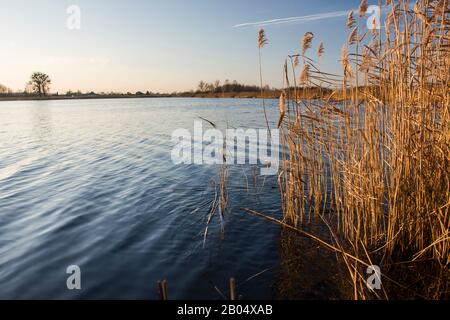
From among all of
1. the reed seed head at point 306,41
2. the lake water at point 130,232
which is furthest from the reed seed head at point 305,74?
the lake water at point 130,232

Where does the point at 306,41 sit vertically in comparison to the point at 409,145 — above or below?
above

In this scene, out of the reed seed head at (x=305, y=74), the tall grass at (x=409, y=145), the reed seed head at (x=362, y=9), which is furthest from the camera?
the reed seed head at (x=305, y=74)

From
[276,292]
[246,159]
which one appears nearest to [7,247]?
[276,292]

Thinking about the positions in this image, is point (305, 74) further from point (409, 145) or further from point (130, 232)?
point (130, 232)

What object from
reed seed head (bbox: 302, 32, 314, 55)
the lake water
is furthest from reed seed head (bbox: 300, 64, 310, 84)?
the lake water

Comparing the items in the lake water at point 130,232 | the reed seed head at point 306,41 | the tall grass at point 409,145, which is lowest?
the lake water at point 130,232

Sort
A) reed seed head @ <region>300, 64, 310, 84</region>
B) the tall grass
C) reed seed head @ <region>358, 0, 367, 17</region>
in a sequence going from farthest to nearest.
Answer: reed seed head @ <region>300, 64, 310, 84</region>
reed seed head @ <region>358, 0, 367, 17</region>
the tall grass

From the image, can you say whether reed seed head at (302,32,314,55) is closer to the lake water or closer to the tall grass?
the tall grass

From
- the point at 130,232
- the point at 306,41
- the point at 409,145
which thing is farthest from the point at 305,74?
the point at 130,232

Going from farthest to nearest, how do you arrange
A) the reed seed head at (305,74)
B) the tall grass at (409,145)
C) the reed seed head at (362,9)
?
the reed seed head at (305,74) → the reed seed head at (362,9) → the tall grass at (409,145)

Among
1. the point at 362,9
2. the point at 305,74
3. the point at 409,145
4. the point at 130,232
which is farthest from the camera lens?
the point at 130,232

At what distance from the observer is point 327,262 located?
4.08 meters

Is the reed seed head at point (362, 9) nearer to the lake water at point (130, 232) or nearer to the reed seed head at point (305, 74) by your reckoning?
the reed seed head at point (305, 74)

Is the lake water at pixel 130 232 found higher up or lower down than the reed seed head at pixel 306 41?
lower down
